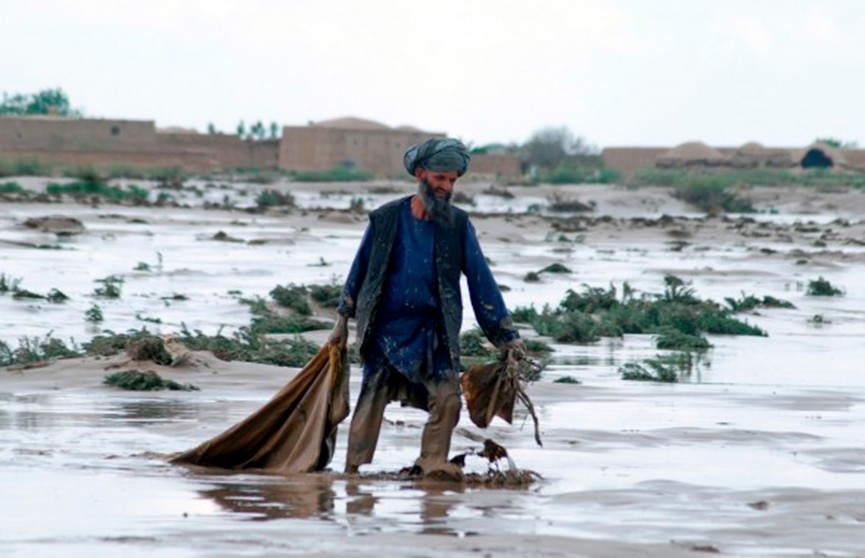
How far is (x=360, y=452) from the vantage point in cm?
923

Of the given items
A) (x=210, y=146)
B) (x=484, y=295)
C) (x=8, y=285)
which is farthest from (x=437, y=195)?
(x=210, y=146)

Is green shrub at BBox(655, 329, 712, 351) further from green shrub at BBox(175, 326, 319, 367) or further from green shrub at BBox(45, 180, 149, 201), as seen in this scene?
green shrub at BBox(45, 180, 149, 201)

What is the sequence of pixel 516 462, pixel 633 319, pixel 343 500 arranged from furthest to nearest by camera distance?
pixel 633 319
pixel 516 462
pixel 343 500

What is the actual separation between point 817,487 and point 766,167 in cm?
9411

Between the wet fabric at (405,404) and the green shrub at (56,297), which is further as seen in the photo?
the green shrub at (56,297)

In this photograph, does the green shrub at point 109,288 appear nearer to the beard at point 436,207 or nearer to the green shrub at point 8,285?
the green shrub at point 8,285

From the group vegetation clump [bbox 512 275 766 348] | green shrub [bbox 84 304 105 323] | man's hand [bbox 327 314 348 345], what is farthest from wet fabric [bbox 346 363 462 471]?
green shrub [bbox 84 304 105 323]

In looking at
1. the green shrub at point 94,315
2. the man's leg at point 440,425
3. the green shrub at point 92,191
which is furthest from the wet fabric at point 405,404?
the green shrub at point 92,191

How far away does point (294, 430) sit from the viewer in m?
9.52

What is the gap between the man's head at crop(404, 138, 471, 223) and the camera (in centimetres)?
900

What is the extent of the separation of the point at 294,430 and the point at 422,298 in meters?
1.04

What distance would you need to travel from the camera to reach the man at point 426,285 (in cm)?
902

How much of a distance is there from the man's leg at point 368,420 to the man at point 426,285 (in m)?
0.13

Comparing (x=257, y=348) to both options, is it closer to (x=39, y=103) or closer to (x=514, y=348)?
(x=514, y=348)
